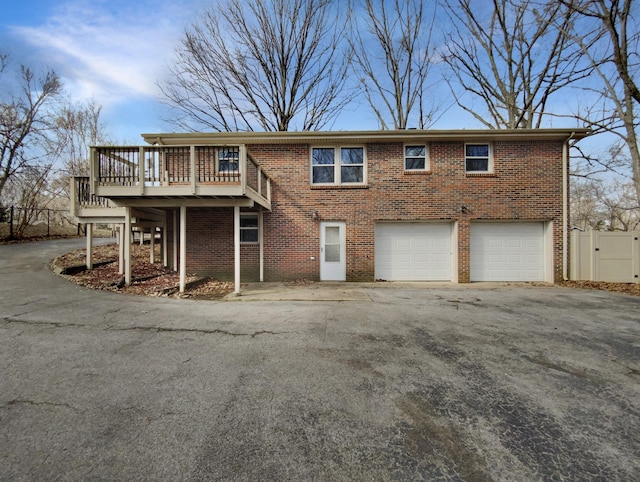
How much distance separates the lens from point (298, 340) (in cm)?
401

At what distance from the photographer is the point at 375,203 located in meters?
9.46

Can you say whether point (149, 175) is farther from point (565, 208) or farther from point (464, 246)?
point (565, 208)

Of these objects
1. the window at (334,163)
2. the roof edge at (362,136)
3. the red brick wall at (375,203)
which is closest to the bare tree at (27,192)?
the roof edge at (362,136)

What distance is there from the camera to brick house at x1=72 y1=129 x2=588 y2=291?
935cm

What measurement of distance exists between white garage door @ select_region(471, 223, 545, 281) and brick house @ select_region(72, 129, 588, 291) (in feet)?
0.11

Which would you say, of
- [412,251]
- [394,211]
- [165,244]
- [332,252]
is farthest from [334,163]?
[165,244]

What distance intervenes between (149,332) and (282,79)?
16.1 meters

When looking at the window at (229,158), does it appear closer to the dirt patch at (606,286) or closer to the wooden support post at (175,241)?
the wooden support post at (175,241)

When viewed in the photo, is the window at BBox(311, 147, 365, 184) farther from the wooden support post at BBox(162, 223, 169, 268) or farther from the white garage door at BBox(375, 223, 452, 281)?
the wooden support post at BBox(162, 223, 169, 268)

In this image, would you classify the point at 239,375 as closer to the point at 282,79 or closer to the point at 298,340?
the point at 298,340

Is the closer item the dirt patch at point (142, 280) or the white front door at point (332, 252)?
the dirt patch at point (142, 280)

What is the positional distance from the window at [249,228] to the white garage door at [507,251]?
24.0 feet

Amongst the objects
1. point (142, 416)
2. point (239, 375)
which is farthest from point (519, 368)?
point (142, 416)

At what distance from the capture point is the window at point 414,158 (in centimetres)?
957
